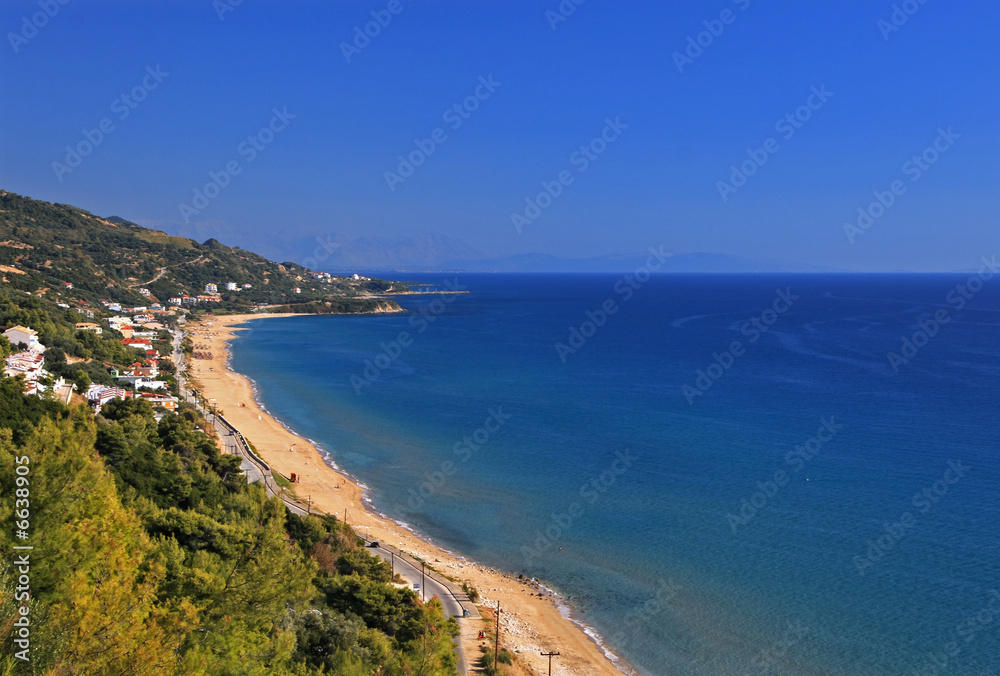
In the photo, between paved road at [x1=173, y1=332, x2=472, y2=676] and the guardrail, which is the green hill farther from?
paved road at [x1=173, y1=332, x2=472, y2=676]

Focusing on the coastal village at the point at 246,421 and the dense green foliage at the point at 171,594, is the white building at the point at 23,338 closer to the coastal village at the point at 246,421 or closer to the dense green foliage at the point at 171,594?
the coastal village at the point at 246,421

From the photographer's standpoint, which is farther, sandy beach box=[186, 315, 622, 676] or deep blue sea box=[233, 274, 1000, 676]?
deep blue sea box=[233, 274, 1000, 676]

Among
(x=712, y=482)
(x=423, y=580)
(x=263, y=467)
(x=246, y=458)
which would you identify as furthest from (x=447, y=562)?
(x=712, y=482)

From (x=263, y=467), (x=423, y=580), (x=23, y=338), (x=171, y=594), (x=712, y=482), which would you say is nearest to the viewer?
(x=171, y=594)

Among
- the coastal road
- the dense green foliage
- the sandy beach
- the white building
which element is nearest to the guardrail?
the sandy beach

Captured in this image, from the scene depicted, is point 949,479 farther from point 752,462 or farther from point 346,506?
point 346,506

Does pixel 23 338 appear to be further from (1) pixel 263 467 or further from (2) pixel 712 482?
(2) pixel 712 482

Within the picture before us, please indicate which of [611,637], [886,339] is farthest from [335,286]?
[611,637]
